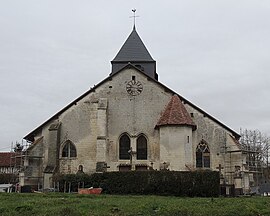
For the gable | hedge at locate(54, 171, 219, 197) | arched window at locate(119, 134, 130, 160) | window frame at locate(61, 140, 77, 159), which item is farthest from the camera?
the gable

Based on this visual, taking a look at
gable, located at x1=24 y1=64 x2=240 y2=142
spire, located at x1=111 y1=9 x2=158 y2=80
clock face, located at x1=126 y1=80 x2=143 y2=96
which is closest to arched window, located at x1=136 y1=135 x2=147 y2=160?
clock face, located at x1=126 y1=80 x2=143 y2=96

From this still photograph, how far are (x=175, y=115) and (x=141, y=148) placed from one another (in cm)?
431

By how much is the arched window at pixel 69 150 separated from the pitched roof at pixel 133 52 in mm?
11909

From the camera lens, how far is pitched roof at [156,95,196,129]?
33625mm

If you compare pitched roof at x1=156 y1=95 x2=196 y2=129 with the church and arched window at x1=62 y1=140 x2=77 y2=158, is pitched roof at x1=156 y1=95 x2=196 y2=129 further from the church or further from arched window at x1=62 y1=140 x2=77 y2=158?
arched window at x1=62 y1=140 x2=77 y2=158

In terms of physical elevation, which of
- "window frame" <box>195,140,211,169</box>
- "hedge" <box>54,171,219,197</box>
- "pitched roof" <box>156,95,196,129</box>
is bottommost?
"hedge" <box>54,171,219,197</box>

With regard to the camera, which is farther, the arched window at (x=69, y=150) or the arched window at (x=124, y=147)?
the arched window at (x=69, y=150)

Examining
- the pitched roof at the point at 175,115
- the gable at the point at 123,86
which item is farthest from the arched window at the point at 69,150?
the pitched roof at the point at 175,115

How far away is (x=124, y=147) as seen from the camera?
35.6 m

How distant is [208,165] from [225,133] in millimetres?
3181

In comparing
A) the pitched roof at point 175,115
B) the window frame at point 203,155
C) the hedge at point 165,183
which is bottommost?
the hedge at point 165,183

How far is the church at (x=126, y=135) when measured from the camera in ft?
114

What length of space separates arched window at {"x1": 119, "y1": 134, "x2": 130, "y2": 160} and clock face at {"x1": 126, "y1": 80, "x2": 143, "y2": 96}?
12.9 ft

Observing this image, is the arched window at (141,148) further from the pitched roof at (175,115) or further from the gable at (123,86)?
the gable at (123,86)
